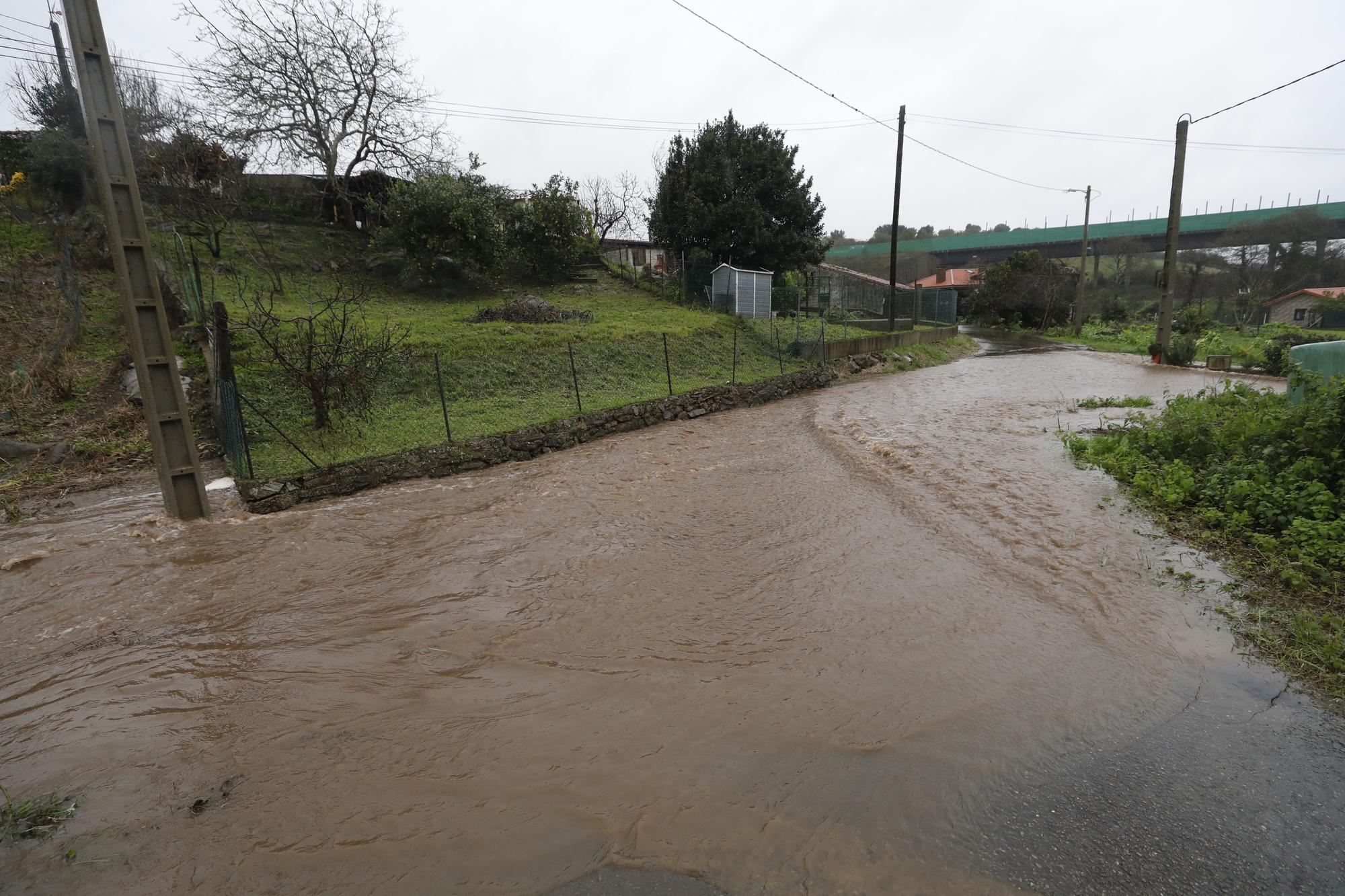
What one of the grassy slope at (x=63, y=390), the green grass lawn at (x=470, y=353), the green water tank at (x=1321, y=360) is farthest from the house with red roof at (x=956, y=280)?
the grassy slope at (x=63, y=390)

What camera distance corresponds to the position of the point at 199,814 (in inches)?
138

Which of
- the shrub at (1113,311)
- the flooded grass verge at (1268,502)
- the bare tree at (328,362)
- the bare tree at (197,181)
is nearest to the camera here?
the flooded grass verge at (1268,502)

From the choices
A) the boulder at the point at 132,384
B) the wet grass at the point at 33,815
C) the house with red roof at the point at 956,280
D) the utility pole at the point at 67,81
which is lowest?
the wet grass at the point at 33,815

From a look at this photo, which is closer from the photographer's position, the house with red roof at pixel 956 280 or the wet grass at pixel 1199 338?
the wet grass at pixel 1199 338

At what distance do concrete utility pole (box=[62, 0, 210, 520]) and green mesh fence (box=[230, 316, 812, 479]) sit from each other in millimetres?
1055

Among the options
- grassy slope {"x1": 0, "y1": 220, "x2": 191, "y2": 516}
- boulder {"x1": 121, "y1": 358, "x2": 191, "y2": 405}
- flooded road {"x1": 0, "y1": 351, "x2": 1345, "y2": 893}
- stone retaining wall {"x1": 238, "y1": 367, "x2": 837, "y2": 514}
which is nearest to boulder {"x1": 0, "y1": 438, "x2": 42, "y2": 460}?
grassy slope {"x1": 0, "y1": 220, "x2": 191, "y2": 516}

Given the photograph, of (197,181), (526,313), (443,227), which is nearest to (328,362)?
(526,313)

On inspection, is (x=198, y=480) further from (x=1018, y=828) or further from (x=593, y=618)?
(x=1018, y=828)

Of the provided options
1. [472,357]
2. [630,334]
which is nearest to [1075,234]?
[630,334]

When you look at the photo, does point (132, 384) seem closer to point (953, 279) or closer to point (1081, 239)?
point (953, 279)

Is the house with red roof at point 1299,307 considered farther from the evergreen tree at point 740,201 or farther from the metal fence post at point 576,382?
the metal fence post at point 576,382

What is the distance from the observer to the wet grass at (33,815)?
3359 mm

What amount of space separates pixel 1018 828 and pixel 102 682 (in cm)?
606

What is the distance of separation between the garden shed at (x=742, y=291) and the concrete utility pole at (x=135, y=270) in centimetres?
1781
